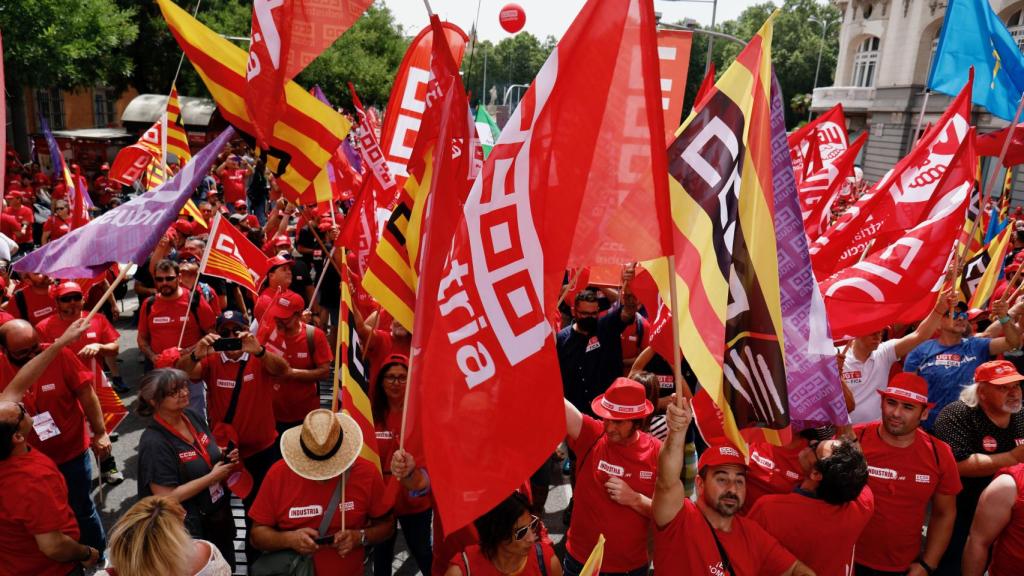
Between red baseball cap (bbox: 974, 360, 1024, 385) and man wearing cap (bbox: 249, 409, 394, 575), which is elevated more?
red baseball cap (bbox: 974, 360, 1024, 385)

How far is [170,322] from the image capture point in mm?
6531

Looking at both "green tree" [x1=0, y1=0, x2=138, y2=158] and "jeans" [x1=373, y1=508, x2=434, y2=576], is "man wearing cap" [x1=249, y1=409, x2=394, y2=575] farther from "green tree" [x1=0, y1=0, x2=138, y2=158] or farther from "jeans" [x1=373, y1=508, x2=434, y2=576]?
"green tree" [x1=0, y1=0, x2=138, y2=158]

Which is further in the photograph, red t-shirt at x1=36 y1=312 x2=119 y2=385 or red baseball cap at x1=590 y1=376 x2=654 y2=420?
red t-shirt at x1=36 y1=312 x2=119 y2=385

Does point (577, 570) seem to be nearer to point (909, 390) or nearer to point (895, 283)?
point (909, 390)

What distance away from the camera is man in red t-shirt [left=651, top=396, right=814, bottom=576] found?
10.6 feet

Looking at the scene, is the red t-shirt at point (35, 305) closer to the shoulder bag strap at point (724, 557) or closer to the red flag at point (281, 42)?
the red flag at point (281, 42)

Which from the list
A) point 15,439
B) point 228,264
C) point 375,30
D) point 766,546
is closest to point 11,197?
point 228,264

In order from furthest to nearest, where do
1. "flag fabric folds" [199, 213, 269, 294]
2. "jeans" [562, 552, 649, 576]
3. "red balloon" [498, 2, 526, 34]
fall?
"red balloon" [498, 2, 526, 34], "flag fabric folds" [199, 213, 269, 294], "jeans" [562, 552, 649, 576]

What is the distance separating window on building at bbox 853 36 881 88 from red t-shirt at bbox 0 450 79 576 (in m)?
47.9

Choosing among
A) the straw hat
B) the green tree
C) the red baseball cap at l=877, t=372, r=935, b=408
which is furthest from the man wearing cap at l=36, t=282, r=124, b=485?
the green tree

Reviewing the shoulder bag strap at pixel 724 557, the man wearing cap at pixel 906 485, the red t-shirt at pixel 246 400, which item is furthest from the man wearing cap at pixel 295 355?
the man wearing cap at pixel 906 485

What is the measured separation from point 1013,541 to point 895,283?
1513 millimetres

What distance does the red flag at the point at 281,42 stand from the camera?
182 inches

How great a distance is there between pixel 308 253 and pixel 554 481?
5361mm
